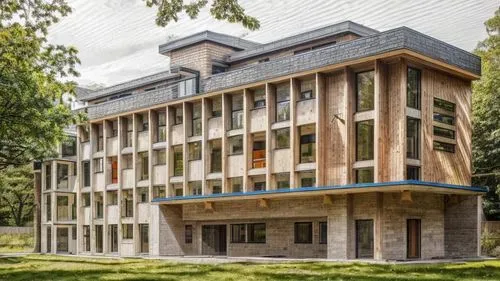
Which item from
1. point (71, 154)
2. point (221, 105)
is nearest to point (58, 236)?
point (71, 154)

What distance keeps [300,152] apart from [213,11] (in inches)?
778

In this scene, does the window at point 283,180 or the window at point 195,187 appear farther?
the window at point 195,187

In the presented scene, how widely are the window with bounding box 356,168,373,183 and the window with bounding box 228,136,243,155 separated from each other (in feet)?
28.9

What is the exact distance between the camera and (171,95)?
4594 centimetres

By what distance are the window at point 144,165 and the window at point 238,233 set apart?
30.0 feet

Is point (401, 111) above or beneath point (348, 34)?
beneath

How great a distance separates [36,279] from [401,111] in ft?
62.0

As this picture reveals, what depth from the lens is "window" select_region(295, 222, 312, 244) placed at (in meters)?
37.9

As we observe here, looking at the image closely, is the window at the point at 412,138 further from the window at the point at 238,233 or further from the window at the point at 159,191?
the window at the point at 159,191

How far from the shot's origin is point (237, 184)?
42094 mm

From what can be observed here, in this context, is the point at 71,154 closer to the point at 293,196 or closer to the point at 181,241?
the point at 181,241

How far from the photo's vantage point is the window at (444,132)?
3614cm

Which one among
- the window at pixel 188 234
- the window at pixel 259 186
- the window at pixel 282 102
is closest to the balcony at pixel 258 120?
the window at pixel 282 102

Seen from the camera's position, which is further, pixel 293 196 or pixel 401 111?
pixel 293 196
